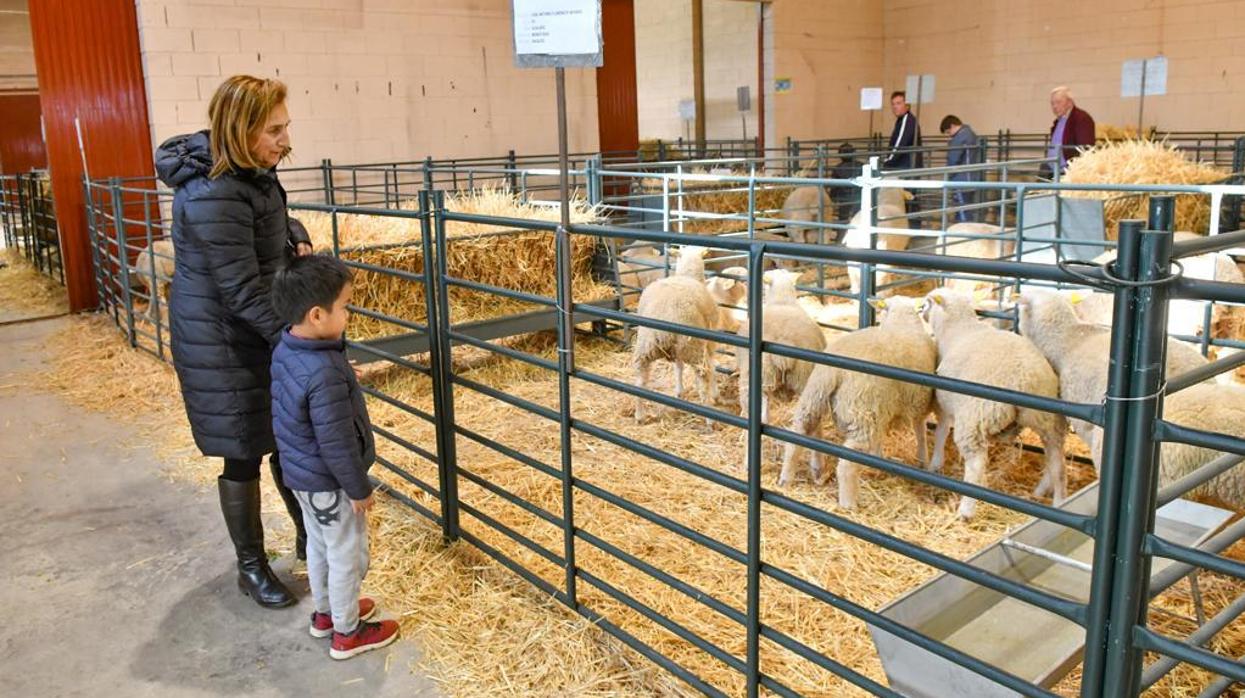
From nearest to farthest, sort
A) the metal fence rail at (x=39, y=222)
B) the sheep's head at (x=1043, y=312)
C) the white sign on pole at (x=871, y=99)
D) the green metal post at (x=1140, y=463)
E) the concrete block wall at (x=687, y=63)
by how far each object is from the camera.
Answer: the green metal post at (x=1140, y=463)
the sheep's head at (x=1043, y=312)
the metal fence rail at (x=39, y=222)
the white sign on pole at (x=871, y=99)
the concrete block wall at (x=687, y=63)

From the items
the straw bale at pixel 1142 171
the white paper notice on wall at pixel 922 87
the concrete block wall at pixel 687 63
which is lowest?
the straw bale at pixel 1142 171

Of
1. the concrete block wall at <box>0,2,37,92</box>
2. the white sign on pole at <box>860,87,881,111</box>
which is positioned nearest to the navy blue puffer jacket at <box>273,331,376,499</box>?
the white sign on pole at <box>860,87,881,111</box>

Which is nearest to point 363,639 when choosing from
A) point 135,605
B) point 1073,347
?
point 135,605

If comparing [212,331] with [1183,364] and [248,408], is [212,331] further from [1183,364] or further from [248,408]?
[1183,364]

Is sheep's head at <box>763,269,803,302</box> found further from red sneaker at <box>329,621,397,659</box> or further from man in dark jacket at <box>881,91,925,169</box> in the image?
man in dark jacket at <box>881,91,925,169</box>

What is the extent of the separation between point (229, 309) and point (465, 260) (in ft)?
12.8

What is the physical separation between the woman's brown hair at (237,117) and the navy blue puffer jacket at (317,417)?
24.3 inches

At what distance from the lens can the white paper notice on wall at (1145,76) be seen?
1288 centimetres

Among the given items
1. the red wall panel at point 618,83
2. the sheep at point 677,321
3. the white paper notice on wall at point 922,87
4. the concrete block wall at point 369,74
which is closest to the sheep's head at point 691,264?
the sheep at point 677,321

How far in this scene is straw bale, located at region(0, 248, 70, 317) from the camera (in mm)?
10008

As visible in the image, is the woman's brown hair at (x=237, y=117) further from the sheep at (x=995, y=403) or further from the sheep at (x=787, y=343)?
the sheep at (x=995, y=403)

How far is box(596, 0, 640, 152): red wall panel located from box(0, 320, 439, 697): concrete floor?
1023 cm

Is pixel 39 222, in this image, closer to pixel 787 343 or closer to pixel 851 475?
pixel 787 343

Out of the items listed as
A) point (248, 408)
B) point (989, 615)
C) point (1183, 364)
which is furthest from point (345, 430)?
point (1183, 364)
